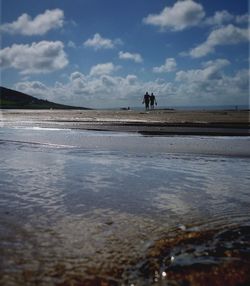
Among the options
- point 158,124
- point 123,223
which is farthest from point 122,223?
point 158,124

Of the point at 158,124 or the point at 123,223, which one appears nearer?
the point at 123,223

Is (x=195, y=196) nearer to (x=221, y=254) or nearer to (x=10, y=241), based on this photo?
(x=221, y=254)

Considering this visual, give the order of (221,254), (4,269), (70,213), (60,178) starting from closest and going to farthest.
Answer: (4,269) < (221,254) < (70,213) < (60,178)

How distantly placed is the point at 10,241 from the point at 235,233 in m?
2.19

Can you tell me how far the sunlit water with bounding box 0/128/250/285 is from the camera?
2.84 metres

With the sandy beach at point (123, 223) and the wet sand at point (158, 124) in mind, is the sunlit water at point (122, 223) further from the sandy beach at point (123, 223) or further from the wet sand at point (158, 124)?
the wet sand at point (158, 124)

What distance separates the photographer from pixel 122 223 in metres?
4.04

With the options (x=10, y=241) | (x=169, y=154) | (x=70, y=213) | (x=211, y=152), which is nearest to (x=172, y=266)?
(x=10, y=241)

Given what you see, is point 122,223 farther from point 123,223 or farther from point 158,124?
point 158,124

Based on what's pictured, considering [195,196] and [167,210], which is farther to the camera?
[195,196]

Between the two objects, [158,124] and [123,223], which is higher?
[158,124]

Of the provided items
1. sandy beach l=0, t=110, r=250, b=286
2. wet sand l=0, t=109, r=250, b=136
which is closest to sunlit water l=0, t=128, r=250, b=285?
sandy beach l=0, t=110, r=250, b=286

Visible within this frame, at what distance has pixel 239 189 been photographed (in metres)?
5.80

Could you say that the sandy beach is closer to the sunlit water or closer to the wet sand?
the sunlit water
